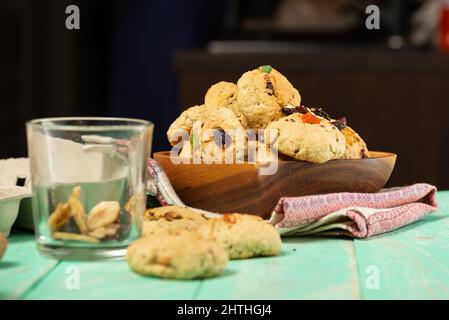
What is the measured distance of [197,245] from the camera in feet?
2.78

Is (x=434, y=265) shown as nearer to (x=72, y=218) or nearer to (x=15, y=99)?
(x=72, y=218)

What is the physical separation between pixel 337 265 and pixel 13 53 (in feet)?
9.09

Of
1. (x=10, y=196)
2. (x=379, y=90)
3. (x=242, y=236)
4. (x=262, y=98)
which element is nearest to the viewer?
(x=242, y=236)

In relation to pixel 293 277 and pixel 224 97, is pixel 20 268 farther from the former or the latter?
pixel 224 97

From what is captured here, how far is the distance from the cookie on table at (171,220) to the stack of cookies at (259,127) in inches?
4.1

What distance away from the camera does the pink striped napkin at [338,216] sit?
107 cm

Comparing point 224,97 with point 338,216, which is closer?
point 338,216

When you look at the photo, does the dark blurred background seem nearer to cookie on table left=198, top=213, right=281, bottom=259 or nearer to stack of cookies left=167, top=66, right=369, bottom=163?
stack of cookies left=167, top=66, right=369, bottom=163

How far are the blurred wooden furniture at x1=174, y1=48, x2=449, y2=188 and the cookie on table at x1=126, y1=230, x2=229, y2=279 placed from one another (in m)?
2.47

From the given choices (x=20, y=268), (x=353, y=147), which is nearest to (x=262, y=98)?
(x=353, y=147)

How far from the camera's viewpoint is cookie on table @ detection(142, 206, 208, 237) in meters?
0.99

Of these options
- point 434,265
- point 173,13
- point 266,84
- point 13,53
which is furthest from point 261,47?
point 434,265

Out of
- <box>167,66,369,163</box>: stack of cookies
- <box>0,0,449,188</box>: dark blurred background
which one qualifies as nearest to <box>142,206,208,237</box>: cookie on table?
<box>167,66,369,163</box>: stack of cookies

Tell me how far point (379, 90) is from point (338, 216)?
230cm
